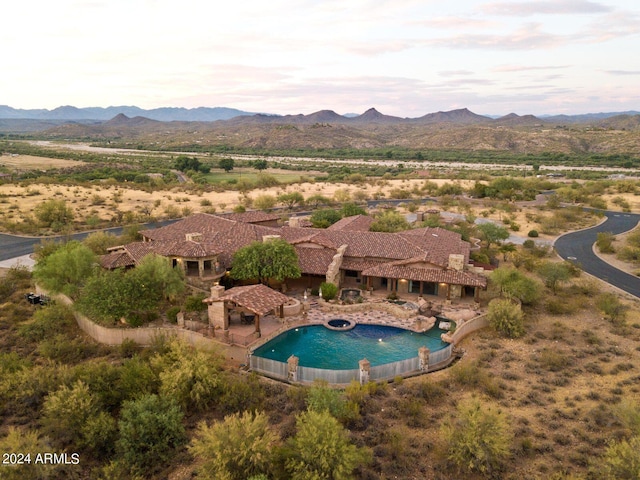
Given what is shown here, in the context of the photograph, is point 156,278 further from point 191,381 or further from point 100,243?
point 100,243

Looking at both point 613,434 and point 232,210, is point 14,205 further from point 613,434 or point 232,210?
point 613,434

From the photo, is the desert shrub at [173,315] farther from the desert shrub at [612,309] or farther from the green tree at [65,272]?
the desert shrub at [612,309]

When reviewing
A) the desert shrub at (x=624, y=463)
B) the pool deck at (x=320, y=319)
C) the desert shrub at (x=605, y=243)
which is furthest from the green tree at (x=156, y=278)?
the desert shrub at (x=605, y=243)

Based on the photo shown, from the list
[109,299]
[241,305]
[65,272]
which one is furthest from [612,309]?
[65,272]

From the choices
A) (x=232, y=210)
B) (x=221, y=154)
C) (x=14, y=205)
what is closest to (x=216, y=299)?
(x=232, y=210)

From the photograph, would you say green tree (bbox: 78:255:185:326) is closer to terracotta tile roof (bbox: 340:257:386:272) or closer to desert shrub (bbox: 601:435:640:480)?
terracotta tile roof (bbox: 340:257:386:272)

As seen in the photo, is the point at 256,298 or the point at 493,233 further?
the point at 493,233

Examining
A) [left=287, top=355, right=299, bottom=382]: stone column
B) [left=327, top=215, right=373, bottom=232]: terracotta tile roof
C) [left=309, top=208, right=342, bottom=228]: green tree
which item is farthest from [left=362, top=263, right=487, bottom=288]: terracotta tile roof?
[left=309, top=208, right=342, bottom=228]: green tree
